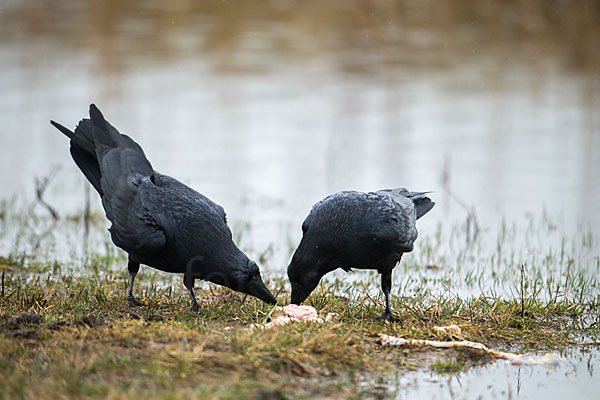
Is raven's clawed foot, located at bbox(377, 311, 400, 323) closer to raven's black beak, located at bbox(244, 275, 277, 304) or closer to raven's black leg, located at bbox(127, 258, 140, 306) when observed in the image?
raven's black beak, located at bbox(244, 275, 277, 304)

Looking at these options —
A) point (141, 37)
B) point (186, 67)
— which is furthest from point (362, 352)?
point (141, 37)

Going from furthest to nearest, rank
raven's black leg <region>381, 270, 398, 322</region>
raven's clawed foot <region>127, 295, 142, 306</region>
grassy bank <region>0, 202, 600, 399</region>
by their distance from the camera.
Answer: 1. raven's clawed foot <region>127, 295, 142, 306</region>
2. raven's black leg <region>381, 270, 398, 322</region>
3. grassy bank <region>0, 202, 600, 399</region>

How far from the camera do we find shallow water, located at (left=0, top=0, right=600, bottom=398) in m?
9.78

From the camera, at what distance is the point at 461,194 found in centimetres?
1144

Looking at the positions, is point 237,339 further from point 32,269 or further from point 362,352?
point 32,269

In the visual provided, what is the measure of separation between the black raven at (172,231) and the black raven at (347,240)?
0.33 metres

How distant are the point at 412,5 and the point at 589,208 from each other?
1456cm

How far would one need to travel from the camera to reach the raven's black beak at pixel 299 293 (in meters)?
6.45

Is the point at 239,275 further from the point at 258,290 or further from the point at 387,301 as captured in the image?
the point at 387,301

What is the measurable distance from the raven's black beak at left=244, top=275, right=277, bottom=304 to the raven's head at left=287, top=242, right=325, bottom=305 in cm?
23

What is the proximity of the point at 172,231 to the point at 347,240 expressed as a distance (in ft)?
4.33

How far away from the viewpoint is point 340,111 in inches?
607

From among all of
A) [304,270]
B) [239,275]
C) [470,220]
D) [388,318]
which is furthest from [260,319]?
[470,220]

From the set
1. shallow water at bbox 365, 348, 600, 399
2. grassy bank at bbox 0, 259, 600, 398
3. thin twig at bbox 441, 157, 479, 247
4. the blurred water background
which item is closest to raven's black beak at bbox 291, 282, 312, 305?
grassy bank at bbox 0, 259, 600, 398
